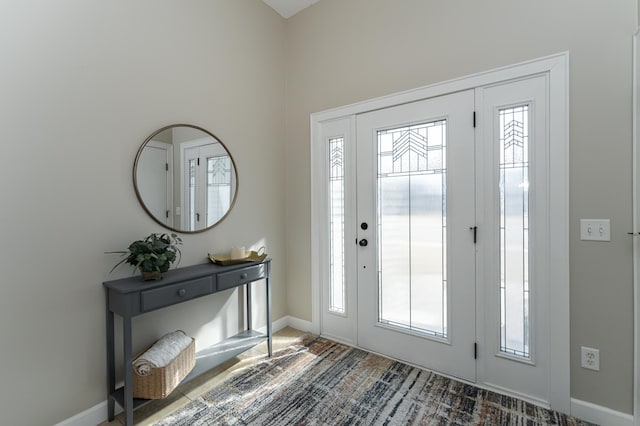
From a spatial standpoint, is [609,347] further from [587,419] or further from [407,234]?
[407,234]

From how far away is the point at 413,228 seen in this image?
239 cm

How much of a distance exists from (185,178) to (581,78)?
268 centimetres

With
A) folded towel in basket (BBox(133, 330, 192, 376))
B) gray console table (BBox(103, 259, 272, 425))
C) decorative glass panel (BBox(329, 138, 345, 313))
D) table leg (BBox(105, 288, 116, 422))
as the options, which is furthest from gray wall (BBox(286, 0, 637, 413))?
table leg (BBox(105, 288, 116, 422))

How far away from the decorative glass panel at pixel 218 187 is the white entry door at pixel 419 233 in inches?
45.0

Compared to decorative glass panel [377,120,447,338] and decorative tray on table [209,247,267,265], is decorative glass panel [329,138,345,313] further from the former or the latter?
decorative tray on table [209,247,267,265]

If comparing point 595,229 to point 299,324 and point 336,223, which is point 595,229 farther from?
point 299,324

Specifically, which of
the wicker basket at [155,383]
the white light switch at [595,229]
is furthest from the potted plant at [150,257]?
the white light switch at [595,229]

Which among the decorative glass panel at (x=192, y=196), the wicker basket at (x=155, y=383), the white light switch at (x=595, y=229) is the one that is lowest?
the wicker basket at (x=155, y=383)

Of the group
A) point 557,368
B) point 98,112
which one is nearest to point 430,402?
point 557,368

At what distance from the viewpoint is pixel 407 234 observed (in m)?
2.43

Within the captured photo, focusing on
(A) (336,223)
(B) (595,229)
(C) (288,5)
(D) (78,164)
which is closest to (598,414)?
(B) (595,229)

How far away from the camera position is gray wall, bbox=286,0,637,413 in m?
1.69

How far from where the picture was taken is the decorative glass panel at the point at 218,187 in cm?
247

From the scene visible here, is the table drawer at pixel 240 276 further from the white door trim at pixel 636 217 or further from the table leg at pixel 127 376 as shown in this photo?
the white door trim at pixel 636 217
